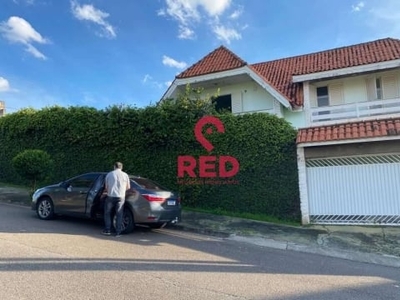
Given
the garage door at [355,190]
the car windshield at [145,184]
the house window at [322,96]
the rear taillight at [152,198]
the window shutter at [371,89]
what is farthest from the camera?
the house window at [322,96]

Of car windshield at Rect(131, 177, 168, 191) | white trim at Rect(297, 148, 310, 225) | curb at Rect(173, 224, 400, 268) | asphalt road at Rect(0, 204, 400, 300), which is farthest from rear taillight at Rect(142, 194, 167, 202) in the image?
white trim at Rect(297, 148, 310, 225)

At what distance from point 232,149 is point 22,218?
705cm

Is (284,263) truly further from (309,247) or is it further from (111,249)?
(111,249)

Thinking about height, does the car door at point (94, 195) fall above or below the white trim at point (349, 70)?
below

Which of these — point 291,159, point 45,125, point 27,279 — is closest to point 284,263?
point 27,279

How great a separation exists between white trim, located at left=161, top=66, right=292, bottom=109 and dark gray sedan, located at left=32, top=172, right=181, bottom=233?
7691mm

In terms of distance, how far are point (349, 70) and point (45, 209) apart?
12667mm

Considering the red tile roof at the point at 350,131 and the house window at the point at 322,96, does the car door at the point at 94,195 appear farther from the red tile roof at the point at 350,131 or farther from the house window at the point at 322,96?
the house window at the point at 322,96

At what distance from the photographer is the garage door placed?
1015cm

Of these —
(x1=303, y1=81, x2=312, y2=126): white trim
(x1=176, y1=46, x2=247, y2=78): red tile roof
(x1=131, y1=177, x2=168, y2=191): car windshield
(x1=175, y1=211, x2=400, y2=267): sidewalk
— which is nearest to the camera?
(x1=175, y1=211, x2=400, y2=267): sidewalk

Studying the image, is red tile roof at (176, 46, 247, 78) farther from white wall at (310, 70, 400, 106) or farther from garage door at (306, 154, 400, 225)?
garage door at (306, 154, 400, 225)

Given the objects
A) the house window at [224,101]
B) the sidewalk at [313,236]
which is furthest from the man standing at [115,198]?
the house window at [224,101]

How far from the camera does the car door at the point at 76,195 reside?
8984 mm

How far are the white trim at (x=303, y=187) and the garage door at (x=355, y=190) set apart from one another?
0.17 metres
